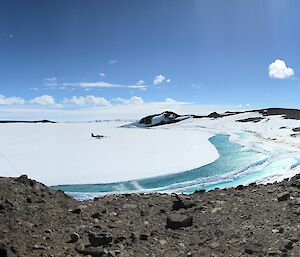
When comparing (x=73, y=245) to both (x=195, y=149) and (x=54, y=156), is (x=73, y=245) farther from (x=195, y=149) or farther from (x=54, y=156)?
(x=195, y=149)

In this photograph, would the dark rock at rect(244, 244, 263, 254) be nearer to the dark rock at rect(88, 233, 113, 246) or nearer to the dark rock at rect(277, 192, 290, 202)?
the dark rock at rect(88, 233, 113, 246)

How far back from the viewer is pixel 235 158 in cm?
2512

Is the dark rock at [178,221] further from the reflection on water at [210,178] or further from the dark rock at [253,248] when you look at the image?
the reflection on water at [210,178]

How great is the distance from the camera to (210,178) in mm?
17609

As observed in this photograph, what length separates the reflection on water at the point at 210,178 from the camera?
1548 centimetres

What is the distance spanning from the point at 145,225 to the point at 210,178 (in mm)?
11076

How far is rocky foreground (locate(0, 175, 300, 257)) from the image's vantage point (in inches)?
223

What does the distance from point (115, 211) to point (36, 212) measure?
65.4 inches

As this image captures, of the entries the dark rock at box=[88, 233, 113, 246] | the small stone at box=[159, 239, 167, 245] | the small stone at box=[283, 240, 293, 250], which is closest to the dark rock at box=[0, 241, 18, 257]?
the dark rock at box=[88, 233, 113, 246]

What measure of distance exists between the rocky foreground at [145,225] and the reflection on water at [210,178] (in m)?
6.52

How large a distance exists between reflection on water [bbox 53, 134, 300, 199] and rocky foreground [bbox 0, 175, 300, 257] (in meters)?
6.52

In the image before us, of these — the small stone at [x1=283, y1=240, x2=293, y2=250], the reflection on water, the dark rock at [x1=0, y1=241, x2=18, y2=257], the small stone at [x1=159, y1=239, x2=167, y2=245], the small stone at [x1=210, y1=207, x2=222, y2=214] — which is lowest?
the reflection on water

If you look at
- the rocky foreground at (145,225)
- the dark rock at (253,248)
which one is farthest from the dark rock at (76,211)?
the dark rock at (253,248)

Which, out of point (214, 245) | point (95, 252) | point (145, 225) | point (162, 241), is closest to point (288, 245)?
point (214, 245)
